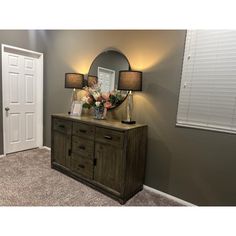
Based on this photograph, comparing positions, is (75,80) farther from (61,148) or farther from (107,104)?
(61,148)

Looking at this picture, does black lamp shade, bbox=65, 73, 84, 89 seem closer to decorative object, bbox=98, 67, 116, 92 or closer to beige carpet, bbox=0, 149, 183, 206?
decorative object, bbox=98, 67, 116, 92

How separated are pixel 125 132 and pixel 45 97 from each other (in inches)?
101

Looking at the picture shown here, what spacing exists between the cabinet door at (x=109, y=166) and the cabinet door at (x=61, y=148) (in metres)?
0.61

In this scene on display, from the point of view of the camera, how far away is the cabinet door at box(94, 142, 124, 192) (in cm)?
207

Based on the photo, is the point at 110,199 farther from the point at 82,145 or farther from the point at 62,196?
the point at 82,145

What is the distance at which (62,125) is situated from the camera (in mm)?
2701

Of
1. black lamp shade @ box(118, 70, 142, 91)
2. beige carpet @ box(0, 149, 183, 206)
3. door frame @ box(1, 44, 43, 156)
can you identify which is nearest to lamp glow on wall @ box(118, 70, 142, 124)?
black lamp shade @ box(118, 70, 142, 91)

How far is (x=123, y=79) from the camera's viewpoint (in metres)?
2.26

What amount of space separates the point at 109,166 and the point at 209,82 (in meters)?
1.51

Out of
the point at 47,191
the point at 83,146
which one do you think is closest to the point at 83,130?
the point at 83,146

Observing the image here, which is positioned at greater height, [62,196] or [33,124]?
[33,124]

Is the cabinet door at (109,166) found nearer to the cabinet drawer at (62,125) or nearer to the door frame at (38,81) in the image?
the cabinet drawer at (62,125)
